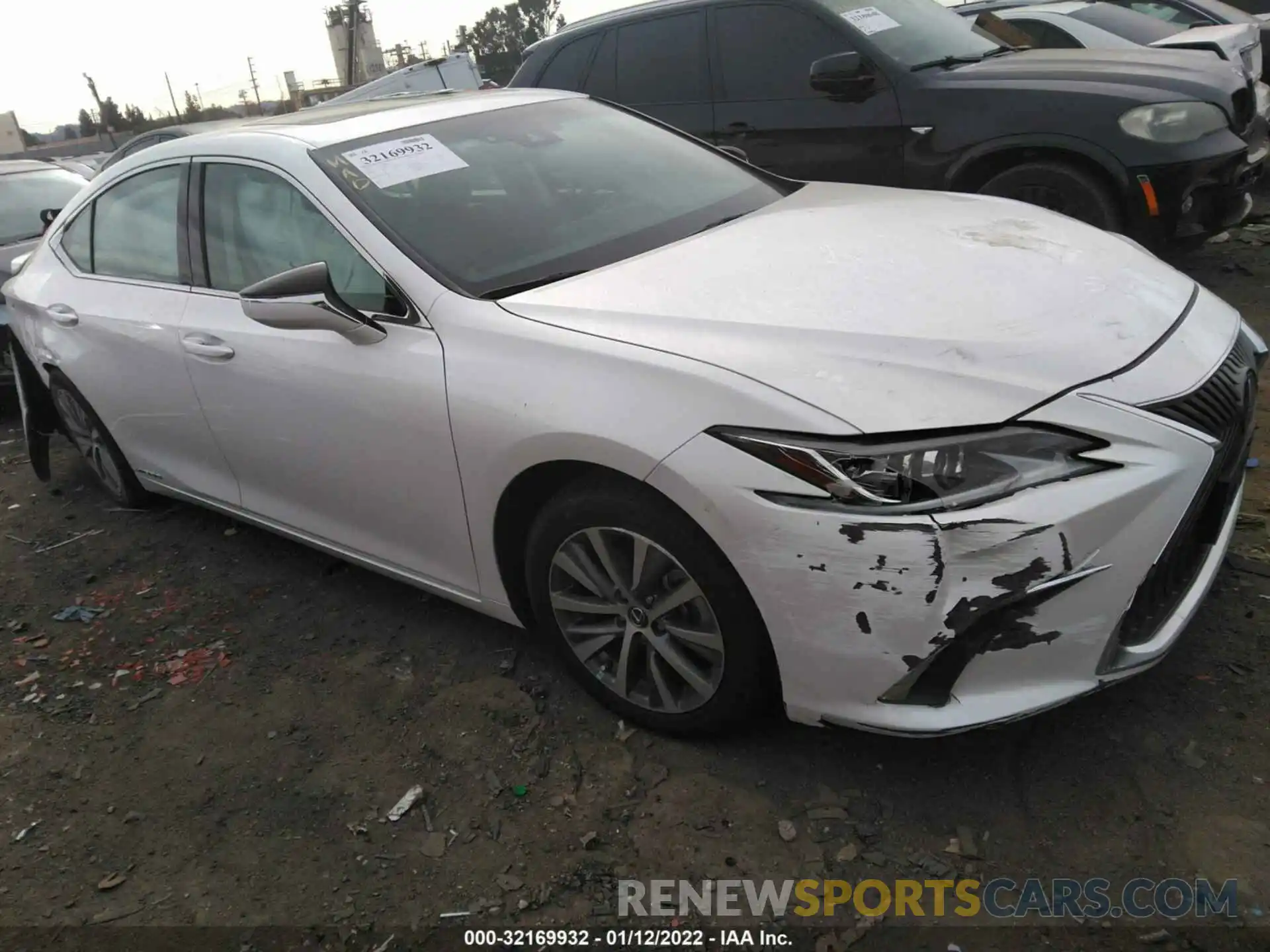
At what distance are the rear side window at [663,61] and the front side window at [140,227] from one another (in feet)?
11.1

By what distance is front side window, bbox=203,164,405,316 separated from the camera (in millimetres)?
2719

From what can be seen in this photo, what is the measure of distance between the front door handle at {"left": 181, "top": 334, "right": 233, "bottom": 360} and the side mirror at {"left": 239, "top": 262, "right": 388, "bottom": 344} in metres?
0.52

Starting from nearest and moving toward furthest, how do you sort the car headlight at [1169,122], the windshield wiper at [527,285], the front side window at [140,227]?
the windshield wiper at [527,285] → the front side window at [140,227] → the car headlight at [1169,122]

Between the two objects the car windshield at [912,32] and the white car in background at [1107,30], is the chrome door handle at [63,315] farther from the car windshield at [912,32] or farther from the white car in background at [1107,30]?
the white car in background at [1107,30]

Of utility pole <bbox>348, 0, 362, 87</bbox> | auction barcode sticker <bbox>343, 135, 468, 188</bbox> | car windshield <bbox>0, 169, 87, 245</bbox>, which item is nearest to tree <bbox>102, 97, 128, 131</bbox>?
utility pole <bbox>348, 0, 362, 87</bbox>

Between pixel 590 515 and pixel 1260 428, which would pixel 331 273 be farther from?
pixel 1260 428

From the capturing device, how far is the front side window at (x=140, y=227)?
11.4 feet

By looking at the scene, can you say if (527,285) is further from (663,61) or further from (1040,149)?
(663,61)

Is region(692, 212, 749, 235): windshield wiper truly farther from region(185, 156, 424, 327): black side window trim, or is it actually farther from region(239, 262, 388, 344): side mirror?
region(185, 156, 424, 327): black side window trim

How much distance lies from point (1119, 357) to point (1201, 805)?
3.25 feet

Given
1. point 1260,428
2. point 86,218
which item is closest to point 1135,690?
point 1260,428

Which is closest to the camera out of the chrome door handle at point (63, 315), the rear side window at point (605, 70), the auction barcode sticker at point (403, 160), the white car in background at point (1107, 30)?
the auction barcode sticker at point (403, 160)

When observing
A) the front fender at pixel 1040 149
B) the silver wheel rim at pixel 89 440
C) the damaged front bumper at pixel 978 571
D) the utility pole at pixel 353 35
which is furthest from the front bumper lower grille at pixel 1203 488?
the utility pole at pixel 353 35

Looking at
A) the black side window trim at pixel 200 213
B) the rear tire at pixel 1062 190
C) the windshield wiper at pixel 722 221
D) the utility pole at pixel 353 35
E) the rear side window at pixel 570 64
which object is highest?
the utility pole at pixel 353 35
